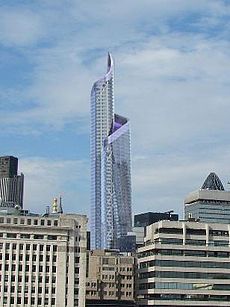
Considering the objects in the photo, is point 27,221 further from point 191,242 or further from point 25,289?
point 191,242

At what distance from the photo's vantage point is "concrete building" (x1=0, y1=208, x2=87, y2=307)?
169 m

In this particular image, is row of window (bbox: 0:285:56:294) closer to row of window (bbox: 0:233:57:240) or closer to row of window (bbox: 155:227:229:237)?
row of window (bbox: 0:233:57:240)

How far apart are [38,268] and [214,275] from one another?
161 feet

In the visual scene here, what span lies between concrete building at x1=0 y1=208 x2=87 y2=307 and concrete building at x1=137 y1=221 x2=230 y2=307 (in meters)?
20.7

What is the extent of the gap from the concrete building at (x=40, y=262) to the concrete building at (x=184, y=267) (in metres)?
20.7

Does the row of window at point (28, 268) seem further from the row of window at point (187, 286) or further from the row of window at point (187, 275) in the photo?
the row of window at point (187, 286)

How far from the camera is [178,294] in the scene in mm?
178750

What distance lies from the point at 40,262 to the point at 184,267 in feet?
130

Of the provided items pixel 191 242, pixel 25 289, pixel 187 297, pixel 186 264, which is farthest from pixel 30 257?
pixel 191 242

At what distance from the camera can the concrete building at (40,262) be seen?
554ft

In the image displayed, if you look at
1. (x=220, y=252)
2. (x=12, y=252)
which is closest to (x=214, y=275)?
(x=220, y=252)

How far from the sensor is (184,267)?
18038 cm

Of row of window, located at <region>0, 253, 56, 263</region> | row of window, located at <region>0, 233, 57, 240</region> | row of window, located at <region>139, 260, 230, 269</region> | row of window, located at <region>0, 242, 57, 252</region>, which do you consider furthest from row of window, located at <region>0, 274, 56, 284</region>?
row of window, located at <region>139, 260, 230, 269</region>

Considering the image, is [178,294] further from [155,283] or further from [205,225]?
[205,225]
